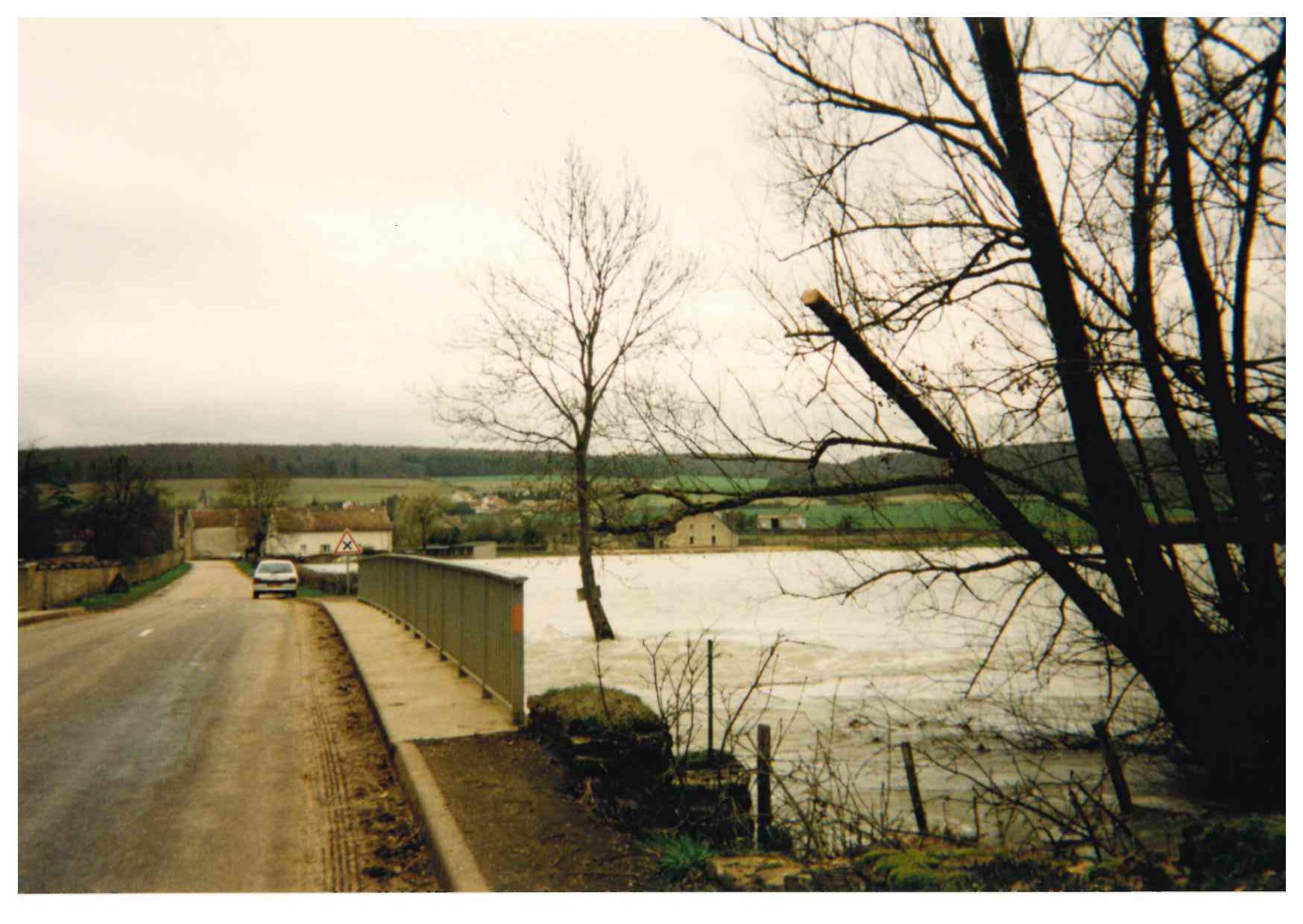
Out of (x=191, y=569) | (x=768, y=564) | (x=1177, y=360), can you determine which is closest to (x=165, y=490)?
(x=191, y=569)

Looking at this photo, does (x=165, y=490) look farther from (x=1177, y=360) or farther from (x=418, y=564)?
(x=1177, y=360)

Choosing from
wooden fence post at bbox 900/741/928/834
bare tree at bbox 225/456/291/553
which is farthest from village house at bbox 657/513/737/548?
bare tree at bbox 225/456/291/553

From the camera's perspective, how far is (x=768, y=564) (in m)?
8.48

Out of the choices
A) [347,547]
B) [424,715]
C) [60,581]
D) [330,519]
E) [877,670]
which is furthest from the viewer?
[330,519]

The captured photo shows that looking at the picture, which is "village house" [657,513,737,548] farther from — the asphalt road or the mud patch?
the asphalt road

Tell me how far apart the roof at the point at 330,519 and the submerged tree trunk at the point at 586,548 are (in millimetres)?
67012

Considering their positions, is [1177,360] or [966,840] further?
[1177,360]

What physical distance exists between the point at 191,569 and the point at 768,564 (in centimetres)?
6737

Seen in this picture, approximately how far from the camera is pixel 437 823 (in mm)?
4895

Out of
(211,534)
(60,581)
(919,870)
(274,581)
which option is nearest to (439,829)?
(919,870)

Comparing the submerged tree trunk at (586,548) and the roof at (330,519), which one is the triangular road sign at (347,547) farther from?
the roof at (330,519)

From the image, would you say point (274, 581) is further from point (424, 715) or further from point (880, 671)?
point (424, 715)

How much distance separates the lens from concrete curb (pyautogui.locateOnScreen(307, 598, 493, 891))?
4.24 m

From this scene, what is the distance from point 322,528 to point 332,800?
95713 mm
